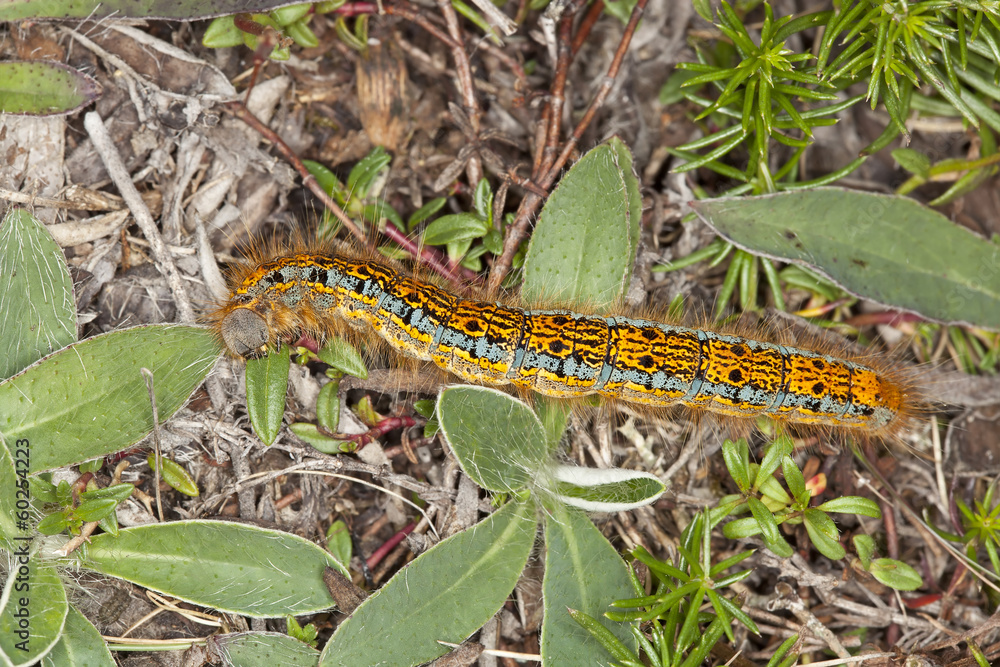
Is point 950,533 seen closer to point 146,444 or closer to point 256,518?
point 256,518

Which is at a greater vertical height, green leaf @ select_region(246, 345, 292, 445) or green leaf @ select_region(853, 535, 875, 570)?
green leaf @ select_region(246, 345, 292, 445)

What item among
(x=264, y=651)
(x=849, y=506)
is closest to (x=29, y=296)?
(x=264, y=651)

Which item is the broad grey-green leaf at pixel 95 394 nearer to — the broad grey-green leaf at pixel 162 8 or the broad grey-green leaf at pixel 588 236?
the broad grey-green leaf at pixel 162 8

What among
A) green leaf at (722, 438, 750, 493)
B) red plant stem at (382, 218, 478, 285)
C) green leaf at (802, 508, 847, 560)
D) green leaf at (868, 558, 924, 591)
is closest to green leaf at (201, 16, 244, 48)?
red plant stem at (382, 218, 478, 285)

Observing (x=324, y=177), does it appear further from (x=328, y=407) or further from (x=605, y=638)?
(x=605, y=638)

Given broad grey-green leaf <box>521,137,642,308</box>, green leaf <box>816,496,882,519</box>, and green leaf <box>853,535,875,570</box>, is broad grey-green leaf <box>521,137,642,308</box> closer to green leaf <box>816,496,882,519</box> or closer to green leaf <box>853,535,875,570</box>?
green leaf <box>816,496,882,519</box>

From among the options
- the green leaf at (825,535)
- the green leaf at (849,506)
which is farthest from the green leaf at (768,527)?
the green leaf at (849,506)
